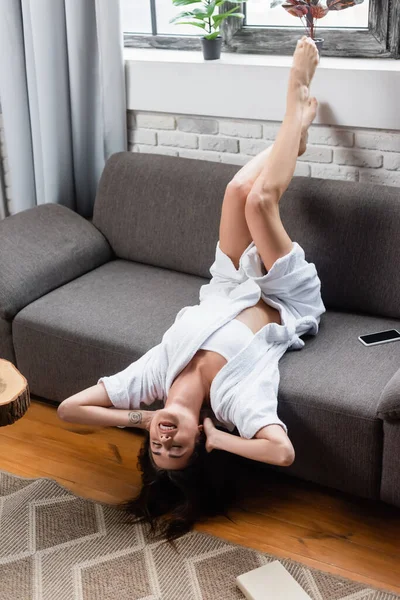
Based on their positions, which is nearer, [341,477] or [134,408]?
[341,477]

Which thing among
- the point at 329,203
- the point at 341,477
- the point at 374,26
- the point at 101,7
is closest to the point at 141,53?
the point at 101,7

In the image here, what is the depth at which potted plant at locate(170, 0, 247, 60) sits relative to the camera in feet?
9.37

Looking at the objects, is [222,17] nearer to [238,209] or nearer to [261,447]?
[238,209]

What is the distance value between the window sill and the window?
0.05m

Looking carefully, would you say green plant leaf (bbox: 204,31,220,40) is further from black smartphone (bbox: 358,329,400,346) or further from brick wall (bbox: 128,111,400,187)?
black smartphone (bbox: 358,329,400,346)

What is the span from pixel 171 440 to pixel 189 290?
0.81 meters

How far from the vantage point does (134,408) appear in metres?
2.25

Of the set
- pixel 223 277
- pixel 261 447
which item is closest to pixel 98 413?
pixel 261 447

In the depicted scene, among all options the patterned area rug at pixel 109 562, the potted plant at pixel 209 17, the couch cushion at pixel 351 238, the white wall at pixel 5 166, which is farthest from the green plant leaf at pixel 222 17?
the patterned area rug at pixel 109 562

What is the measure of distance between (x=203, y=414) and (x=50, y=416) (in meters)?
0.77

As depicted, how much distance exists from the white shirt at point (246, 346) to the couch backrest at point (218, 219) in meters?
0.14

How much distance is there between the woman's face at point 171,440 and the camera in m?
1.98

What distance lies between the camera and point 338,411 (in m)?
2.02

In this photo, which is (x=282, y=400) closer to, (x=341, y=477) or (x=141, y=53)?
(x=341, y=477)
